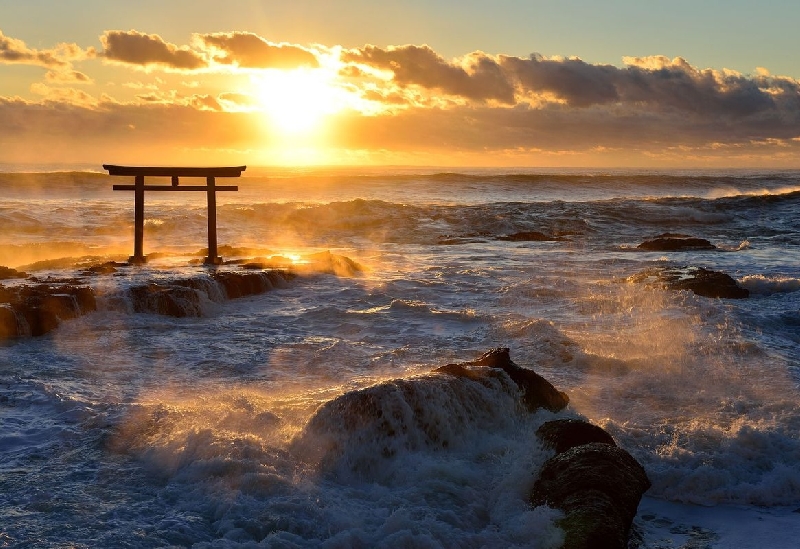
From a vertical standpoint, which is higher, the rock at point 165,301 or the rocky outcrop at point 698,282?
the rocky outcrop at point 698,282

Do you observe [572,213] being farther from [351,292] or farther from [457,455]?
[457,455]

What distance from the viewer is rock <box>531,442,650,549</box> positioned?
17.4ft

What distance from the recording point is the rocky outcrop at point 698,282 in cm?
1575

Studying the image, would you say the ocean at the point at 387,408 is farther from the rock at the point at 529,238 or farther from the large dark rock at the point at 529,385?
the rock at the point at 529,238

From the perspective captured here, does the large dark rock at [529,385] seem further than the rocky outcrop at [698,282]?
No

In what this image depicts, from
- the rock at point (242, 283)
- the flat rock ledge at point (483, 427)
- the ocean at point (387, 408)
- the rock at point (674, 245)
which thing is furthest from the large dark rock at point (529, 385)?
the rock at point (674, 245)

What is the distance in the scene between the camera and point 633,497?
583 cm

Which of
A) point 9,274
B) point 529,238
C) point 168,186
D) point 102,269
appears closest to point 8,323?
point 9,274

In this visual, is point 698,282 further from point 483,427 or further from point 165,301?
point 165,301

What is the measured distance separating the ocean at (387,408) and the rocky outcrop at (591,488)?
0.21 metres

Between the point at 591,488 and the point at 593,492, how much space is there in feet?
0.19

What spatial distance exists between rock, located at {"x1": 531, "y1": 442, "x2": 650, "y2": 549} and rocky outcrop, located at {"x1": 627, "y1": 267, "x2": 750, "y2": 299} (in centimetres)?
1065

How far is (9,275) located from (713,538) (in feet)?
50.0

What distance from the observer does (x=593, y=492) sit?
5703 millimetres
